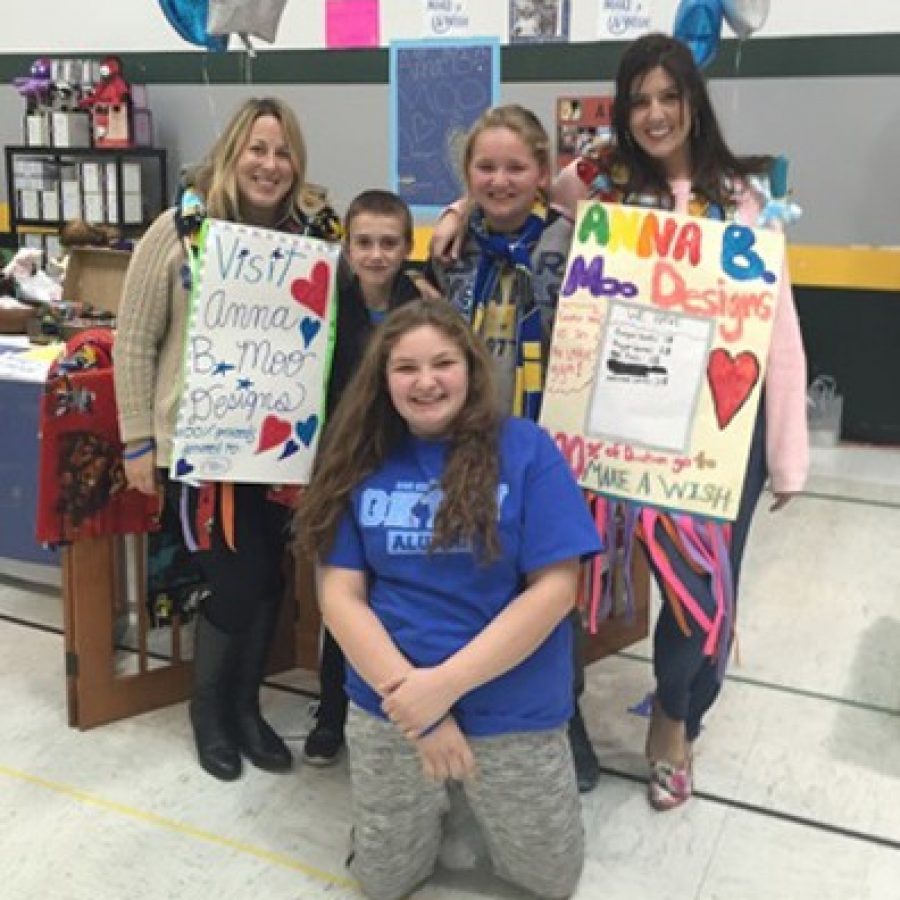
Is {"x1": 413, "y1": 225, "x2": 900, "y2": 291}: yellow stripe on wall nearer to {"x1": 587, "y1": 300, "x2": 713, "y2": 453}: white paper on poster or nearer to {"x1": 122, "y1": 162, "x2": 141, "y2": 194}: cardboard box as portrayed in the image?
{"x1": 122, "y1": 162, "x2": 141, "y2": 194}: cardboard box

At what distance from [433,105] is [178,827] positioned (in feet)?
13.2

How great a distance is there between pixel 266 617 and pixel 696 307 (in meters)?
Result: 1.08

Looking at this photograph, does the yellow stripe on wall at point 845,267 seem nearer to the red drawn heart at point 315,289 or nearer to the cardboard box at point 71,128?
the cardboard box at point 71,128

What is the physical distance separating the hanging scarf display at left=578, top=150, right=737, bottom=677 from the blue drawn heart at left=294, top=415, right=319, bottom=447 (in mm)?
551

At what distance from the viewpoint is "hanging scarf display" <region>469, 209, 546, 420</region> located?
6.51ft

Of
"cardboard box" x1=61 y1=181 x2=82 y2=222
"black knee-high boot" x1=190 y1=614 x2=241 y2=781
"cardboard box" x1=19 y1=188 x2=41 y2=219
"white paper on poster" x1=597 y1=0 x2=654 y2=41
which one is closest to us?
"black knee-high boot" x1=190 y1=614 x2=241 y2=781

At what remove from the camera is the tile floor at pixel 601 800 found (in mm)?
1930

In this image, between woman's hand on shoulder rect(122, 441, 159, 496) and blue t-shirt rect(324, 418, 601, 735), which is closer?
blue t-shirt rect(324, 418, 601, 735)

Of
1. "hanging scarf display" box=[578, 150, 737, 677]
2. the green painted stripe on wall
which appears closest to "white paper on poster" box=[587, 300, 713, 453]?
"hanging scarf display" box=[578, 150, 737, 677]

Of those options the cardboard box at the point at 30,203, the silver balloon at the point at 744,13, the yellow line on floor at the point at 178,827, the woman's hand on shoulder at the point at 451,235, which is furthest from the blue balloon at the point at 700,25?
the cardboard box at the point at 30,203

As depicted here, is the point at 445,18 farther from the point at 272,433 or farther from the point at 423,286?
the point at 272,433

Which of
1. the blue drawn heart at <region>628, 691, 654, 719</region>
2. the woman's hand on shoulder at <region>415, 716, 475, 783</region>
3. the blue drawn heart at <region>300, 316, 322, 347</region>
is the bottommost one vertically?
the blue drawn heart at <region>628, 691, 654, 719</region>

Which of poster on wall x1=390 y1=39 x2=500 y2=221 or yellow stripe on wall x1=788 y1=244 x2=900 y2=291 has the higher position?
poster on wall x1=390 y1=39 x2=500 y2=221

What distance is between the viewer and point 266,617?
2.30 meters
